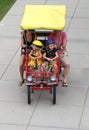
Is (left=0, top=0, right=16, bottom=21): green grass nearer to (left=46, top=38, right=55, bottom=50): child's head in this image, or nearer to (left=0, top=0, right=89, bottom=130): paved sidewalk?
(left=0, top=0, right=89, bottom=130): paved sidewalk

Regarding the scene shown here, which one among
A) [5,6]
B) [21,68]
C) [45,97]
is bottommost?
[5,6]

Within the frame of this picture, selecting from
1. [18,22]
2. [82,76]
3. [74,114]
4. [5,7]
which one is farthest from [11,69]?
[5,7]

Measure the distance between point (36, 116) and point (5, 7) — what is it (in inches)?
293

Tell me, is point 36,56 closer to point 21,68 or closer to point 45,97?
point 21,68

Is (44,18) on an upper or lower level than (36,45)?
upper

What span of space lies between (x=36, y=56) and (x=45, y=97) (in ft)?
3.28

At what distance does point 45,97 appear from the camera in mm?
10266

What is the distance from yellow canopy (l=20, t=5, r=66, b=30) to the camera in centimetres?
983

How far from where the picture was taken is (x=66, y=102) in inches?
396

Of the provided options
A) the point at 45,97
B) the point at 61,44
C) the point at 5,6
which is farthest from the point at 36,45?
the point at 5,6

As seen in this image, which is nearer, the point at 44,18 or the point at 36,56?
the point at 36,56

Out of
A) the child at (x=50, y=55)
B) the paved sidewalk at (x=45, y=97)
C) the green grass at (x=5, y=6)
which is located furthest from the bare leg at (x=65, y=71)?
the green grass at (x=5, y=6)

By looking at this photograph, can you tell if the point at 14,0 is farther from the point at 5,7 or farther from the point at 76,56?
the point at 76,56

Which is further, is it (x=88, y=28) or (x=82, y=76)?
(x=88, y=28)
